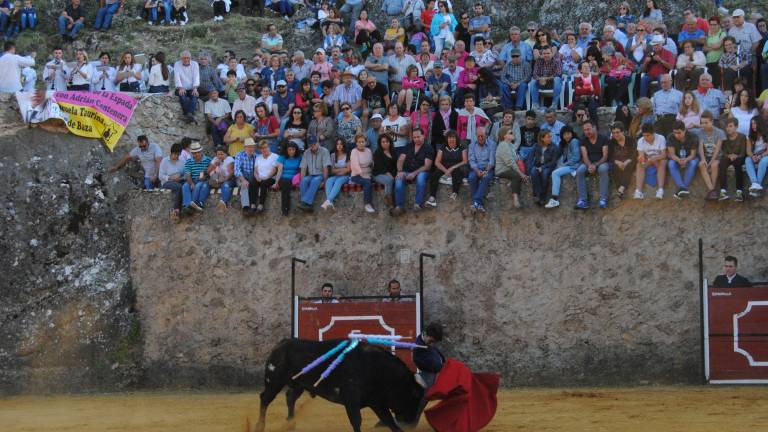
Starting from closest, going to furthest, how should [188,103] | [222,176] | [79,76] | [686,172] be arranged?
1. [686,172]
2. [222,176]
3. [188,103]
4. [79,76]

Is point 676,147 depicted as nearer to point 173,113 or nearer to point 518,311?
point 518,311

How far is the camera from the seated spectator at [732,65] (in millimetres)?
17875

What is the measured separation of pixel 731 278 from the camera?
1574 centimetres

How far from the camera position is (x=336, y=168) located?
17.6 meters

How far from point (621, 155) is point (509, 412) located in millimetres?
4366

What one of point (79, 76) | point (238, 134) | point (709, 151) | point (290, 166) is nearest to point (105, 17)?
point (79, 76)

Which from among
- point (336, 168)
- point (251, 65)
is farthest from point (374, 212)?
point (251, 65)

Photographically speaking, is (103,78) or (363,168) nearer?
(363,168)

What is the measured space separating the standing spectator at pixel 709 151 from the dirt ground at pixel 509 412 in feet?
9.20

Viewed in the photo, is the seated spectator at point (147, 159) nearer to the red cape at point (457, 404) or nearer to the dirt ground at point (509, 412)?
the dirt ground at point (509, 412)

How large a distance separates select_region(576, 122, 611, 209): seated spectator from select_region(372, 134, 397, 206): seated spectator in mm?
2709

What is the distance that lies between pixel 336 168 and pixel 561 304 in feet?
12.7

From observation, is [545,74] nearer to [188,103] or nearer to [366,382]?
[188,103]

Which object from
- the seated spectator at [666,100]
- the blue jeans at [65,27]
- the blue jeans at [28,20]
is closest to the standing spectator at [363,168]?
the seated spectator at [666,100]
